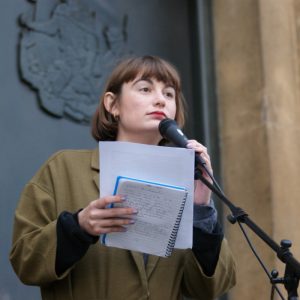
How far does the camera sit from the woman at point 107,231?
2318mm

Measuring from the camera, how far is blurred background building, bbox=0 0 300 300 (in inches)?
144

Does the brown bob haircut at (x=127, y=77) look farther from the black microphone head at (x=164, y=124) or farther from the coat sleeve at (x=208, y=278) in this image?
the coat sleeve at (x=208, y=278)

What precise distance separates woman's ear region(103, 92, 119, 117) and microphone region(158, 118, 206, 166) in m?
0.36

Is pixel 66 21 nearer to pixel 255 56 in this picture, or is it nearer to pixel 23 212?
pixel 255 56

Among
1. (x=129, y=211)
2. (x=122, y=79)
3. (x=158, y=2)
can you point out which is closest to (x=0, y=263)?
(x=122, y=79)

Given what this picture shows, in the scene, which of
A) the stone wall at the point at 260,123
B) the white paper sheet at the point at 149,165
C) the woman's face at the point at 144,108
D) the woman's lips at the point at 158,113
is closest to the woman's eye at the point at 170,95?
the woman's face at the point at 144,108

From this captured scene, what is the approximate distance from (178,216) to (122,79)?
69 centimetres

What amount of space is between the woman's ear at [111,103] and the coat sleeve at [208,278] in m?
0.60

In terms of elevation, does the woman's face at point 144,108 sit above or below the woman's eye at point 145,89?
below

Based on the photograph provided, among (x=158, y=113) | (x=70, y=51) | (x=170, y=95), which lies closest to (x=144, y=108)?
(x=158, y=113)

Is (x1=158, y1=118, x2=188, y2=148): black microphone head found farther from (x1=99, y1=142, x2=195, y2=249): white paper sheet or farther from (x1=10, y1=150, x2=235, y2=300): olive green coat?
(x1=10, y1=150, x2=235, y2=300): olive green coat

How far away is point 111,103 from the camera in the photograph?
2812 millimetres

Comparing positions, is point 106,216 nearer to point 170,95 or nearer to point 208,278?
point 208,278

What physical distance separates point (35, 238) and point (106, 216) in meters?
0.29
